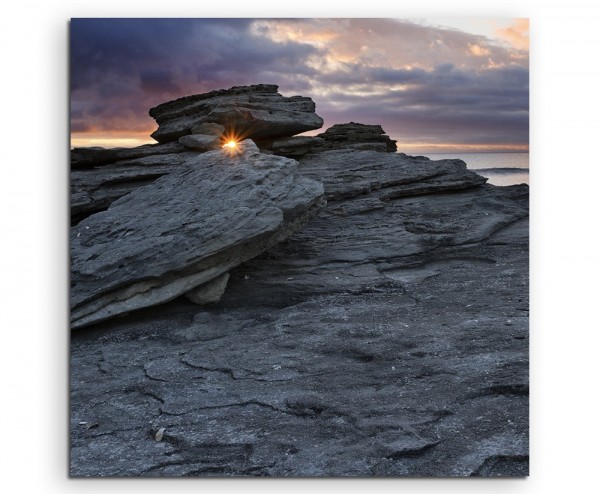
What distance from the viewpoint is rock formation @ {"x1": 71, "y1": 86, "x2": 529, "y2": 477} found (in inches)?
229

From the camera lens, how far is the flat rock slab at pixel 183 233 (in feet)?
24.5

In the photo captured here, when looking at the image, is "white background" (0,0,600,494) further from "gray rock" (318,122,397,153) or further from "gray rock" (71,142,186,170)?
"gray rock" (318,122,397,153)

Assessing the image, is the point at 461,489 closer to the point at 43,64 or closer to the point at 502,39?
the point at 502,39

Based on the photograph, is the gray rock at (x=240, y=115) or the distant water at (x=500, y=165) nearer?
the distant water at (x=500, y=165)

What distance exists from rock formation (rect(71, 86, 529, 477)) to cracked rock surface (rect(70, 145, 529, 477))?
0.02 meters

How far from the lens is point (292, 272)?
333 inches

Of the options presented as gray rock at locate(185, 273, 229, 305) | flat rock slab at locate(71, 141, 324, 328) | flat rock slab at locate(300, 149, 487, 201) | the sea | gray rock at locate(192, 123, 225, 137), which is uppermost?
gray rock at locate(192, 123, 225, 137)

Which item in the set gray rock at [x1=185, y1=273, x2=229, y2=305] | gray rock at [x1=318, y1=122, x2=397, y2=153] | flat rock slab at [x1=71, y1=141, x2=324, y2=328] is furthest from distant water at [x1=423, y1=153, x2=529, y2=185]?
gray rock at [x1=185, y1=273, x2=229, y2=305]

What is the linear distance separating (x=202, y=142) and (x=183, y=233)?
93.5 inches

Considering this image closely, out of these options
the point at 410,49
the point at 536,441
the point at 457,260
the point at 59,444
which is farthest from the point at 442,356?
the point at 59,444
